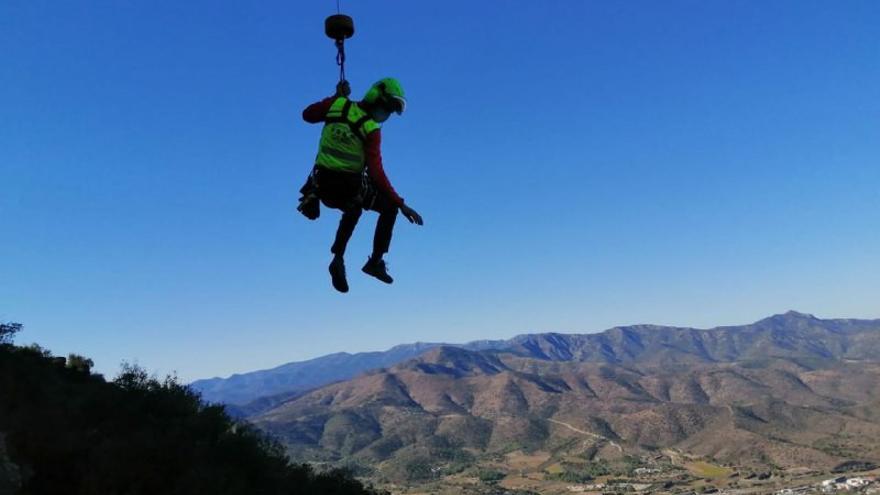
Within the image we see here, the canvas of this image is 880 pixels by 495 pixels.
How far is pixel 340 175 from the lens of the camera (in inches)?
340

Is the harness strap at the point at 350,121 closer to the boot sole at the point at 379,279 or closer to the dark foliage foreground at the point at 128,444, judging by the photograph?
the boot sole at the point at 379,279

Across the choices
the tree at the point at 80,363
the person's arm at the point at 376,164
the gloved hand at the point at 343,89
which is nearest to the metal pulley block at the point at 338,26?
the gloved hand at the point at 343,89

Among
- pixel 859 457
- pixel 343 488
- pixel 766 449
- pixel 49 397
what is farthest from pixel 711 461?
pixel 49 397

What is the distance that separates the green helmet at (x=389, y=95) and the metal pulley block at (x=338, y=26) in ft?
4.40

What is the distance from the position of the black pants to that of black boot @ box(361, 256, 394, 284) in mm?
117

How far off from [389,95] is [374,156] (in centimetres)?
89

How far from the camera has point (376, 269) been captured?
9.70 meters

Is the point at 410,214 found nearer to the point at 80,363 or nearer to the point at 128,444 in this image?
the point at 128,444

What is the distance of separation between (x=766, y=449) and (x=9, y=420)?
8489 inches

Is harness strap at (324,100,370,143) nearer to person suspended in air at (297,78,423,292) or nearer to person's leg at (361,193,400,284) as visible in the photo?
person suspended in air at (297,78,423,292)

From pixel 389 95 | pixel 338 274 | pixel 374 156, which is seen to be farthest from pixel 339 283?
pixel 389 95

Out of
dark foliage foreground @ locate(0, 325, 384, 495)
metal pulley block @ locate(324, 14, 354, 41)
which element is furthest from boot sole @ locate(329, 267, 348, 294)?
dark foliage foreground @ locate(0, 325, 384, 495)

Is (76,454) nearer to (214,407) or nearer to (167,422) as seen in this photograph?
(167,422)

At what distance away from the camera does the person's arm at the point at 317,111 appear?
8.91 metres
